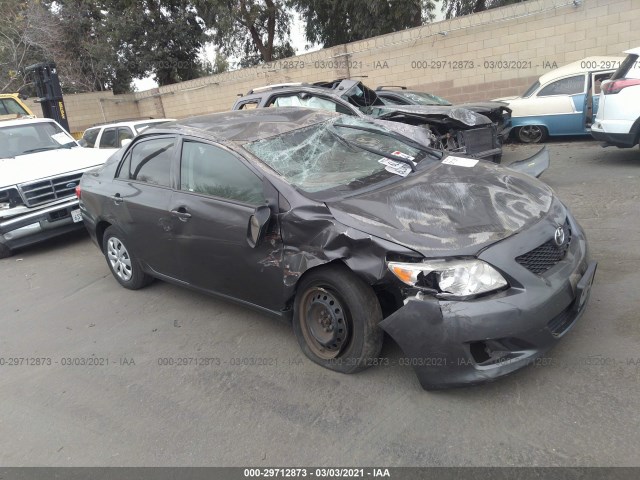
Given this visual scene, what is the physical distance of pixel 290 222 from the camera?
10.5 feet

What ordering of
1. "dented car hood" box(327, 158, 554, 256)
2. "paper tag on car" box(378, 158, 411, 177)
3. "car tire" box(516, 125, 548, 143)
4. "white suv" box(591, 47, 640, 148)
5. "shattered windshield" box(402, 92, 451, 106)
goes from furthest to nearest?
"car tire" box(516, 125, 548, 143), "shattered windshield" box(402, 92, 451, 106), "white suv" box(591, 47, 640, 148), "paper tag on car" box(378, 158, 411, 177), "dented car hood" box(327, 158, 554, 256)

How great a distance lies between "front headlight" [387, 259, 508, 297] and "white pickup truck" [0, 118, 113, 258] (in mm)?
5627

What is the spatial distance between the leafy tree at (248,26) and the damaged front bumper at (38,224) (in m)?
15.8

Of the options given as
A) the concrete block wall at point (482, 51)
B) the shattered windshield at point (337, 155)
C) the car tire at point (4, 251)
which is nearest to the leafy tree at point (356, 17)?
the concrete block wall at point (482, 51)

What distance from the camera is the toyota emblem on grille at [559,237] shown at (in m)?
3.01

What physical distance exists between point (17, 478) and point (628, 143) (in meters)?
7.86

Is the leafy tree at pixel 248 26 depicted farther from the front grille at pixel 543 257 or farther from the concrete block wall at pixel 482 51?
the front grille at pixel 543 257

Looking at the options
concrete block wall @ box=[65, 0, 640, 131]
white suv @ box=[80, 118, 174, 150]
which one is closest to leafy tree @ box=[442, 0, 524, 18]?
concrete block wall @ box=[65, 0, 640, 131]

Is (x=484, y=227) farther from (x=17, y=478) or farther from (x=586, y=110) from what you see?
(x=586, y=110)

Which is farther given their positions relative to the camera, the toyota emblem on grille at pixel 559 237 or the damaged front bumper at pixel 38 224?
the damaged front bumper at pixel 38 224

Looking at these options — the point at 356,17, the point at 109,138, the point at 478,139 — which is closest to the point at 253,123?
the point at 478,139

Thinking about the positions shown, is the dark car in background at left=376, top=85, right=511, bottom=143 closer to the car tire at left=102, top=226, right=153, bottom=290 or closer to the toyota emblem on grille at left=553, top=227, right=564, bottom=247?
the car tire at left=102, top=226, right=153, bottom=290

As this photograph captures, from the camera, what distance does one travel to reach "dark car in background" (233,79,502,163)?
7.27m

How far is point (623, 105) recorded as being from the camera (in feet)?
22.5
